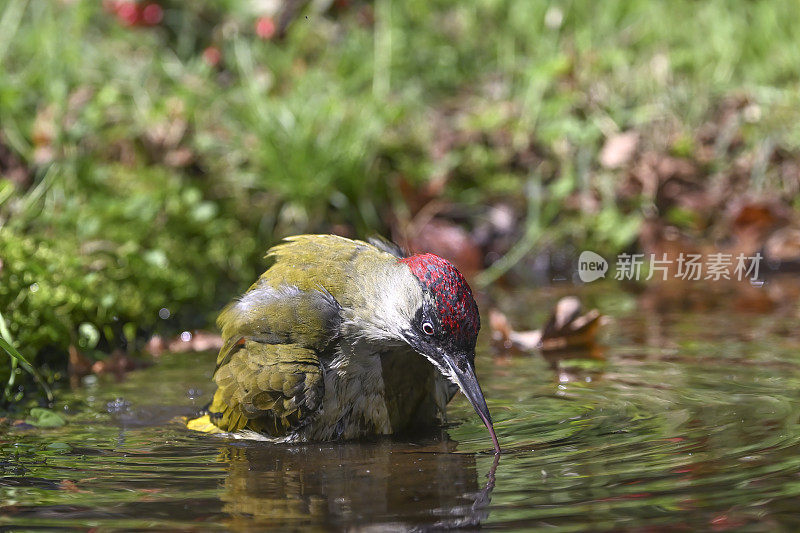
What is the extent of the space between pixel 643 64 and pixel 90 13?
4.49m

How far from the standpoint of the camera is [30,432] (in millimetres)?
3830

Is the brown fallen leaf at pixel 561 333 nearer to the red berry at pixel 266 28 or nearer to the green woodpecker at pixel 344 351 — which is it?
the green woodpecker at pixel 344 351

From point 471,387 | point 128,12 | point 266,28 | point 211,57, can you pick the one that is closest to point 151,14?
point 128,12

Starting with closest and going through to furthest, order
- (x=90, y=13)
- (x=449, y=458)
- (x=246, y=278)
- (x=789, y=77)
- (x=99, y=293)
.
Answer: (x=449, y=458) → (x=99, y=293) → (x=246, y=278) → (x=789, y=77) → (x=90, y=13)

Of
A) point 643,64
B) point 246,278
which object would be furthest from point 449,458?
point 643,64

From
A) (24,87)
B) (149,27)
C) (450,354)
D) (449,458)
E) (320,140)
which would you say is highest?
(149,27)

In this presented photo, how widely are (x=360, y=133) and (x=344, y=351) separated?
340 cm

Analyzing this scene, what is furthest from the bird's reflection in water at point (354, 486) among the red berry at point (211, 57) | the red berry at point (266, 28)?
the red berry at point (211, 57)

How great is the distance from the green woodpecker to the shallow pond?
0.42 ft

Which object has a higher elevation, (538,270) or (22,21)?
(22,21)

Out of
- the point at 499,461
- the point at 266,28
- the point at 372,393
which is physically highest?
the point at 266,28

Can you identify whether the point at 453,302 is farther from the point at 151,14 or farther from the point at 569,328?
the point at 151,14

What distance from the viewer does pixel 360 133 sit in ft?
22.8

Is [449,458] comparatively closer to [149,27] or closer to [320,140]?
[320,140]
